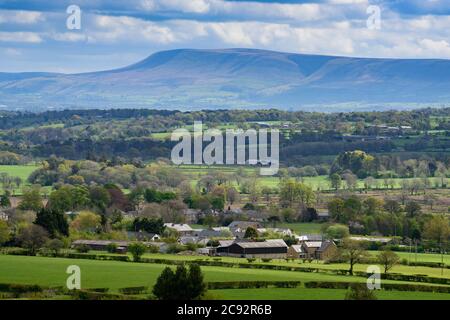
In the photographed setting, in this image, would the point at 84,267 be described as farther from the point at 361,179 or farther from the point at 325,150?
the point at 325,150

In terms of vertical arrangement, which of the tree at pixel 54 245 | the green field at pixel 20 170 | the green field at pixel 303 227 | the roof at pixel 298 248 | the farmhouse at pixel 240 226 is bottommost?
the green field at pixel 303 227

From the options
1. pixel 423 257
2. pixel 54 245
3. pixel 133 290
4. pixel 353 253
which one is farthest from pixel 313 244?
pixel 133 290

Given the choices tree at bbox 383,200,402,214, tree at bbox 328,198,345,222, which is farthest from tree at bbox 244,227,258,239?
tree at bbox 383,200,402,214

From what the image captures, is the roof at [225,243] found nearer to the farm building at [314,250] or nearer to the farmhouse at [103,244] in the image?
the farmhouse at [103,244]

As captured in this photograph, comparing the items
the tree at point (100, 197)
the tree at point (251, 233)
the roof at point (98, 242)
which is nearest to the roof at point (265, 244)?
the tree at point (251, 233)

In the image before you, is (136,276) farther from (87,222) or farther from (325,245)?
(87,222)

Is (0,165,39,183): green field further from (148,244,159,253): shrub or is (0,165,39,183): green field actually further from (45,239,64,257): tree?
(45,239,64,257): tree
